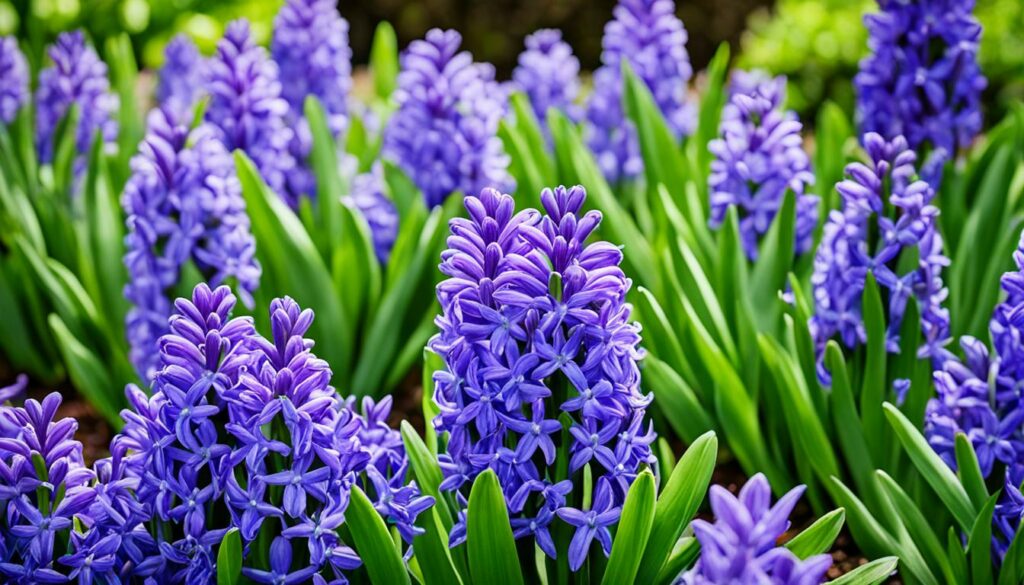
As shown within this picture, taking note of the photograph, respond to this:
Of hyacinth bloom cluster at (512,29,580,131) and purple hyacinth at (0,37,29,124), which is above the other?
purple hyacinth at (0,37,29,124)

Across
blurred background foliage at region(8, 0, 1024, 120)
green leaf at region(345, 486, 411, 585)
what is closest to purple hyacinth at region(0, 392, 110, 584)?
green leaf at region(345, 486, 411, 585)

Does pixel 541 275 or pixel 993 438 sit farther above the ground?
pixel 541 275

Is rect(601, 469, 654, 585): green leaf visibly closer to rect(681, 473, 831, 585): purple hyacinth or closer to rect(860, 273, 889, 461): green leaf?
rect(681, 473, 831, 585): purple hyacinth

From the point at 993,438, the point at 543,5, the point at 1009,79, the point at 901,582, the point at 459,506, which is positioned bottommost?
the point at 901,582

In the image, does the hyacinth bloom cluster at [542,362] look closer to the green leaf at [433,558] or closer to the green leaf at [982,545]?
the green leaf at [433,558]

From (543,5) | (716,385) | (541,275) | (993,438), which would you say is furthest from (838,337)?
(543,5)

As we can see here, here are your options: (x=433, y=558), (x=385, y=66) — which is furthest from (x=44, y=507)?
(x=385, y=66)

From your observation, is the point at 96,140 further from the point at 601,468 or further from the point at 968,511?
the point at 968,511
